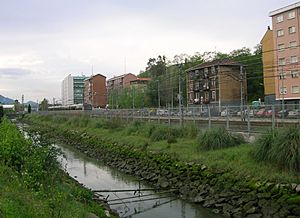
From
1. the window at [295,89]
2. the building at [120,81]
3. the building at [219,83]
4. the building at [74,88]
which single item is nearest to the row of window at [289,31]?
the window at [295,89]

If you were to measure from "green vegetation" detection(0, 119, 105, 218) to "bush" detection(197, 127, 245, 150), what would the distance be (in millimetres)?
8275

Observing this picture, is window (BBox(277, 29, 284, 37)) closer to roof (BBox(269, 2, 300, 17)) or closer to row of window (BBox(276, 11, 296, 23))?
row of window (BBox(276, 11, 296, 23))

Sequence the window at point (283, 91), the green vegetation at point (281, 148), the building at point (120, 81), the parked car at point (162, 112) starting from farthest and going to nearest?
the building at point (120, 81) < the window at point (283, 91) < the parked car at point (162, 112) < the green vegetation at point (281, 148)

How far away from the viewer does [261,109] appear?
861 inches

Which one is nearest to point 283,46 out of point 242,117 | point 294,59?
point 294,59

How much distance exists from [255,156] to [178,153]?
6197 millimetres

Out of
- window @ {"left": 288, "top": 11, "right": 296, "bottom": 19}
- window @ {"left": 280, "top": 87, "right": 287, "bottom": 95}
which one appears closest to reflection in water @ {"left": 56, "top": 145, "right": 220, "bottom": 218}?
window @ {"left": 280, "top": 87, "right": 287, "bottom": 95}

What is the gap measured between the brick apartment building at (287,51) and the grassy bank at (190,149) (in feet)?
101

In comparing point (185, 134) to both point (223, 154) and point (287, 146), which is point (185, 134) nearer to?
point (223, 154)

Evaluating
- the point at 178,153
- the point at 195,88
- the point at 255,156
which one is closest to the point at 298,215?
the point at 255,156

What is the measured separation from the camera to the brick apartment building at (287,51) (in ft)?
189

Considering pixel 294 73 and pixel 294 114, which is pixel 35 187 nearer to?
pixel 294 114

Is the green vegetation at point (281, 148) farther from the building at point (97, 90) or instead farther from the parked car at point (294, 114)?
the building at point (97, 90)

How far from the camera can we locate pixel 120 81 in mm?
141625
